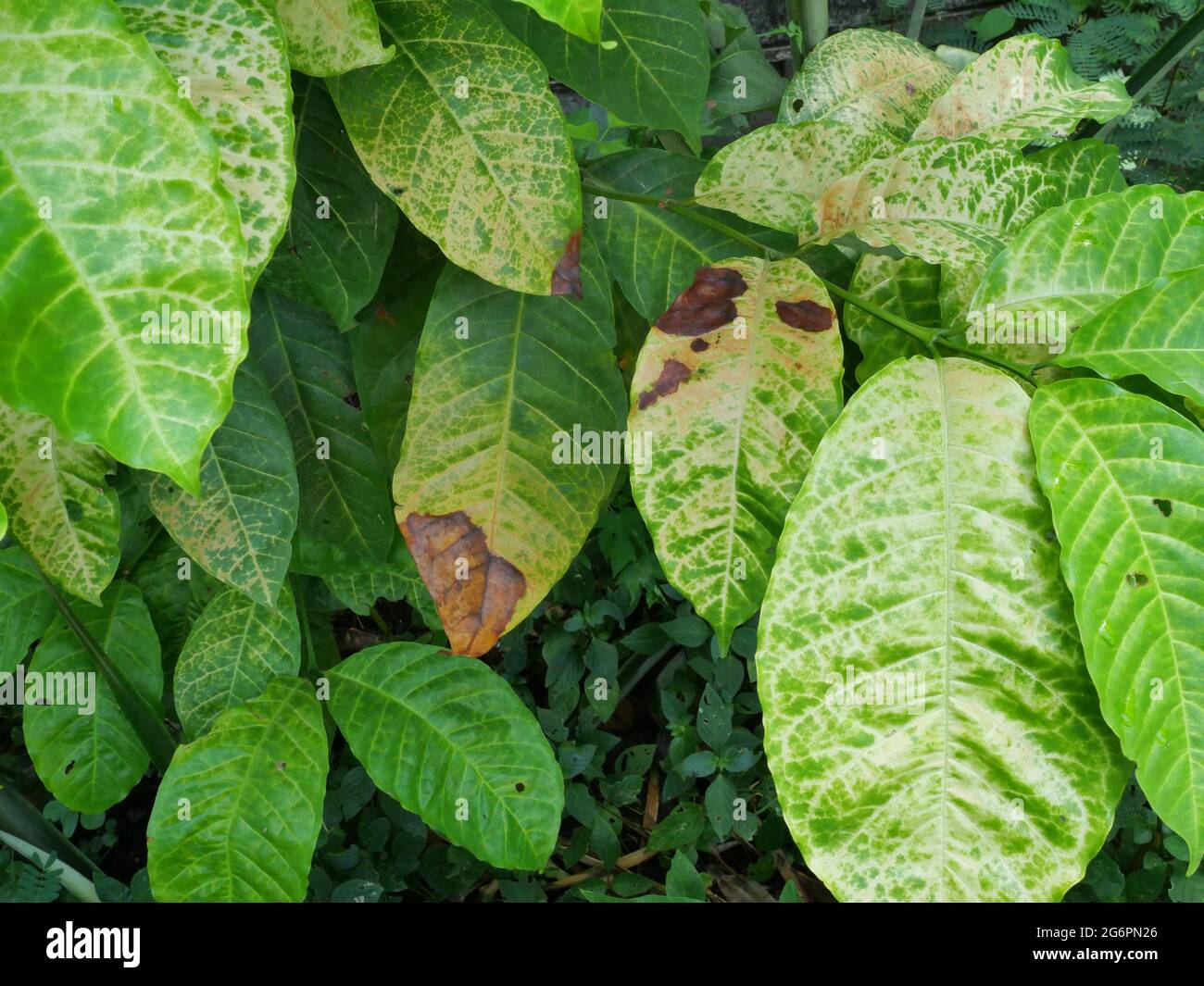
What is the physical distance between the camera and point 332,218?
0.79 m

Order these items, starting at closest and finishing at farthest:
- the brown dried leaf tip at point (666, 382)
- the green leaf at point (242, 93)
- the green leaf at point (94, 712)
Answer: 1. the green leaf at point (242, 93)
2. the brown dried leaf tip at point (666, 382)
3. the green leaf at point (94, 712)

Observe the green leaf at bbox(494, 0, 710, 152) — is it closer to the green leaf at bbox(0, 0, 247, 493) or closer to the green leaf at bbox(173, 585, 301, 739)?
the green leaf at bbox(0, 0, 247, 493)

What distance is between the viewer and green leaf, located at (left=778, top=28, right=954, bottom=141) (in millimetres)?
898

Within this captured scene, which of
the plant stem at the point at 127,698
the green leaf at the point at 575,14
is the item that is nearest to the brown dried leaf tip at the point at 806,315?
the green leaf at the point at 575,14

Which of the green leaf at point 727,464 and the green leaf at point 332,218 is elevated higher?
the green leaf at point 332,218

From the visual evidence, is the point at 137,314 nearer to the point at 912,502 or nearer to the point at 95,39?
the point at 95,39

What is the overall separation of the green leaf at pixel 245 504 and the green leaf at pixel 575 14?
17.0 inches

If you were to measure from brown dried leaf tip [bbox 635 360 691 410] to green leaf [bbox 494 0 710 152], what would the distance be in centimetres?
22

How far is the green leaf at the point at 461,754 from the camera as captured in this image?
0.93 metres

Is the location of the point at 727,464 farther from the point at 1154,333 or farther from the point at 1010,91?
the point at 1010,91

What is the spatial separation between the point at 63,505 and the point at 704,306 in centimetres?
55

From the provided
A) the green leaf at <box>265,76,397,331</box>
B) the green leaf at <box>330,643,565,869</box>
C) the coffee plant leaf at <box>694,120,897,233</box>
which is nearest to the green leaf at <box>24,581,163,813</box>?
the green leaf at <box>330,643,565,869</box>

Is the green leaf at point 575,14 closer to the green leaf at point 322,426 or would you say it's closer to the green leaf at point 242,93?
the green leaf at point 242,93

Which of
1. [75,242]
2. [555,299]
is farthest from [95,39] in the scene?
[555,299]
